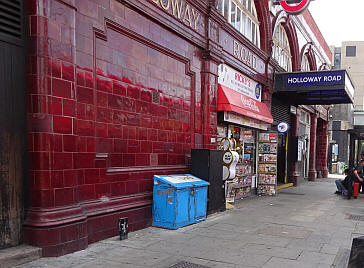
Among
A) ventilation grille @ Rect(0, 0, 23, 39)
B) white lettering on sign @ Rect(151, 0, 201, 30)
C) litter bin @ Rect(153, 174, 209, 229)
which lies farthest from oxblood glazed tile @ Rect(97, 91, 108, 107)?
white lettering on sign @ Rect(151, 0, 201, 30)

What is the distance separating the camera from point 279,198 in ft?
40.9

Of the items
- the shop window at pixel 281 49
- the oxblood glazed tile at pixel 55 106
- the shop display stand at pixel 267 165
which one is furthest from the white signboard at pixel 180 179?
the shop window at pixel 281 49

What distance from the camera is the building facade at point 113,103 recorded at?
4816 mm

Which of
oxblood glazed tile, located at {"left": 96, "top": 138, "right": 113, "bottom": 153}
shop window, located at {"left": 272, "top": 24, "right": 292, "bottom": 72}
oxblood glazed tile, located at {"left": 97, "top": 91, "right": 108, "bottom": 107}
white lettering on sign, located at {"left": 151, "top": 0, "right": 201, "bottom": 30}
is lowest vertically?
oxblood glazed tile, located at {"left": 96, "top": 138, "right": 113, "bottom": 153}

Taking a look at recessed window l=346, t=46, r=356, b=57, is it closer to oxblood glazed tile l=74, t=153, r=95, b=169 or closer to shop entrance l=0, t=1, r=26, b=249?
oxblood glazed tile l=74, t=153, r=95, b=169

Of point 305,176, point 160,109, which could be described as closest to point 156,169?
point 160,109

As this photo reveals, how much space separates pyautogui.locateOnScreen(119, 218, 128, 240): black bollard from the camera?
19.3ft

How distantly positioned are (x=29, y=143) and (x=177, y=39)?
465 centimetres

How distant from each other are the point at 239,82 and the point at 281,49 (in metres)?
5.95

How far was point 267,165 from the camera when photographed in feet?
42.3

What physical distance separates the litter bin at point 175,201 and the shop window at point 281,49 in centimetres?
1026

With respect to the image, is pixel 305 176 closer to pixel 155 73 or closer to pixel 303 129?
pixel 303 129

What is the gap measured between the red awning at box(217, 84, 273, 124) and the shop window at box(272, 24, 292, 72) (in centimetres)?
356

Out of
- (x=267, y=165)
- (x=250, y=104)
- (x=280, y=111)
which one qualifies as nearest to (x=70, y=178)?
(x=250, y=104)
